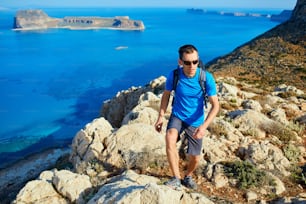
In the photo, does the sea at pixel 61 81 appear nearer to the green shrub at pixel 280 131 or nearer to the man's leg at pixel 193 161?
the green shrub at pixel 280 131

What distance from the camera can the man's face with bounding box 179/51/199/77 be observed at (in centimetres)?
550

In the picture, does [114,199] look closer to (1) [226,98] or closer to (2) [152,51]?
(1) [226,98]

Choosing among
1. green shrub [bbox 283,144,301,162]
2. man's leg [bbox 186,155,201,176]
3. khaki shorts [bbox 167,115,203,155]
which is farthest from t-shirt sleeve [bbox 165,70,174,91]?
green shrub [bbox 283,144,301,162]

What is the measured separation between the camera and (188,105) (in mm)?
5945

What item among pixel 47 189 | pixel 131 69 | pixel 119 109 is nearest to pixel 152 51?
pixel 131 69

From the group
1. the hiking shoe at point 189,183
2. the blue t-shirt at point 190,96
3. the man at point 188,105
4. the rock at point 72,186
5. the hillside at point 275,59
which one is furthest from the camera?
the hillside at point 275,59

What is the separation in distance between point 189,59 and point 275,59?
33727 mm

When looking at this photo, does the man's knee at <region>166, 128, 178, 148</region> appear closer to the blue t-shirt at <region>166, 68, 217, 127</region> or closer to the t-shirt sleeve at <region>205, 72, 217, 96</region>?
the blue t-shirt at <region>166, 68, 217, 127</region>

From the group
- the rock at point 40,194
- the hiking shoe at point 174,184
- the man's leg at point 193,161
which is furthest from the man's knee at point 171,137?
the rock at point 40,194

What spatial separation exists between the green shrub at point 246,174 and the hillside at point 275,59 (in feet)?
65.7

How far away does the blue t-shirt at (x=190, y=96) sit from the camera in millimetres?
5732

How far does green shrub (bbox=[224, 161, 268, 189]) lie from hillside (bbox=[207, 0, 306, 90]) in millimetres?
20034

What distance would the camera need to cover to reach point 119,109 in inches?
977

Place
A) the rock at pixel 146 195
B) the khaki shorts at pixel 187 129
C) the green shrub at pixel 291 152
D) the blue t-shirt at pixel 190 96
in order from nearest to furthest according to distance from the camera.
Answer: the rock at pixel 146 195 → the blue t-shirt at pixel 190 96 → the khaki shorts at pixel 187 129 → the green shrub at pixel 291 152
